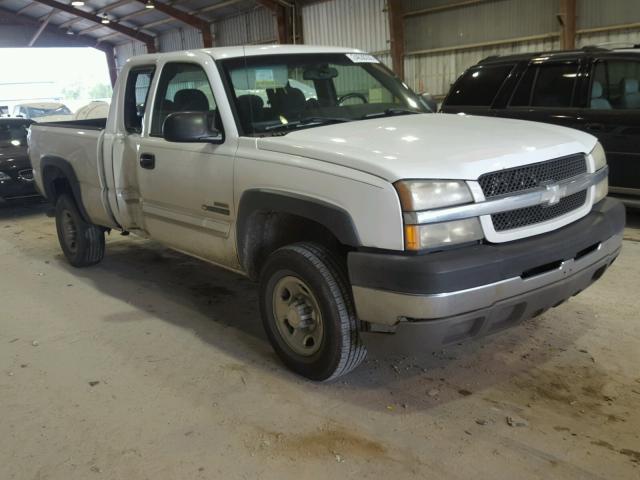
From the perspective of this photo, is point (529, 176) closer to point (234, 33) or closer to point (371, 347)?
point (371, 347)

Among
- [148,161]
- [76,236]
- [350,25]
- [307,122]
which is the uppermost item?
[350,25]

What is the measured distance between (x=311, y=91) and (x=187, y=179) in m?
1.03

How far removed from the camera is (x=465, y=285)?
8.64ft

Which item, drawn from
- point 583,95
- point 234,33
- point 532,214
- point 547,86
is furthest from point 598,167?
point 234,33

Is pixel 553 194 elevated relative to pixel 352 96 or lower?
lower

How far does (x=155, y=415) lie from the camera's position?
315 cm

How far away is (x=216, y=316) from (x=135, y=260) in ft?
7.01

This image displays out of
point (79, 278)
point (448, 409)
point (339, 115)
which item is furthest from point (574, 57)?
point (79, 278)

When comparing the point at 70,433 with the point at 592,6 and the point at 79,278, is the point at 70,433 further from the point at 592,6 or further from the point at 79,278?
the point at 592,6

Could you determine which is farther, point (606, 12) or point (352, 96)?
point (606, 12)

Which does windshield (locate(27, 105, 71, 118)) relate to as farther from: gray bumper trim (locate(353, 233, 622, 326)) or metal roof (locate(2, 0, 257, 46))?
gray bumper trim (locate(353, 233, 622, 326))

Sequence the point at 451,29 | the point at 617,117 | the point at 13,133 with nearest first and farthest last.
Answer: the point at 617,117
the point at 13,133
the point at 451,29

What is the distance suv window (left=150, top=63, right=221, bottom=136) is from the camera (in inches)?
157

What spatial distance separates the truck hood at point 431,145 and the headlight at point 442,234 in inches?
8.5
